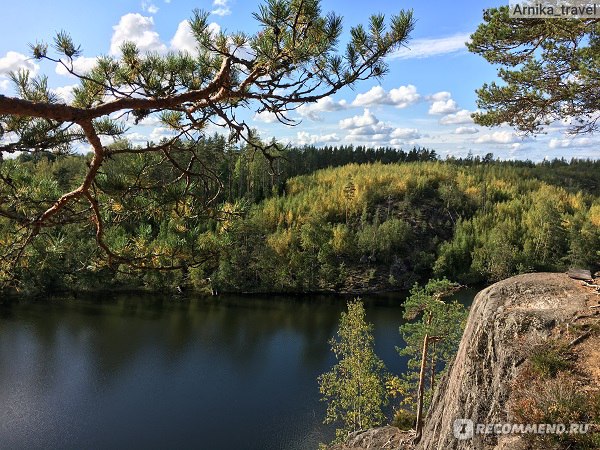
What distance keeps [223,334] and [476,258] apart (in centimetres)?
2355

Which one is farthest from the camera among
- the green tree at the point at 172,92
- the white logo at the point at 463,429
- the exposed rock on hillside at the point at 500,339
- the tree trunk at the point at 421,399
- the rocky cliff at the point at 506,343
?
the tree trunk at the point at 421,399

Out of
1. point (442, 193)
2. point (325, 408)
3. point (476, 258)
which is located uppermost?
point (442, 193)

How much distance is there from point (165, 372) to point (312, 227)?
1932 cm

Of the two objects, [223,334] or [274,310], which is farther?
[274,310]

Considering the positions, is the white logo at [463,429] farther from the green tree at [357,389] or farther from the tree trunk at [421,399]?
the green tree at [357,389]

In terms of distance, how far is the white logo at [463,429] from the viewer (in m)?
4.60

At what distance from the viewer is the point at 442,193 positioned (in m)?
46.4

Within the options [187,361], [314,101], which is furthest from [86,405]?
[314,101]

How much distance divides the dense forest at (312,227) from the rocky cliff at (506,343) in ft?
10.7

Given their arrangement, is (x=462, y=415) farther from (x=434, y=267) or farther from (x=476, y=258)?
(x=476, y=258)

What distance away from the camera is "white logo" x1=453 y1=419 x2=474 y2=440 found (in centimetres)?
460

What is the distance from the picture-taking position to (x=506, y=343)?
4750 mm

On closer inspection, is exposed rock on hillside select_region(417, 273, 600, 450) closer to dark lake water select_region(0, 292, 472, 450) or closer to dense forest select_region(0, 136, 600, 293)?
dense forest select_region(0, 136, 600, 293)

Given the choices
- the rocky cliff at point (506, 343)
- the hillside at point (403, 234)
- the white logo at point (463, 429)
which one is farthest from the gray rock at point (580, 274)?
the hillside at point (403, 234)
